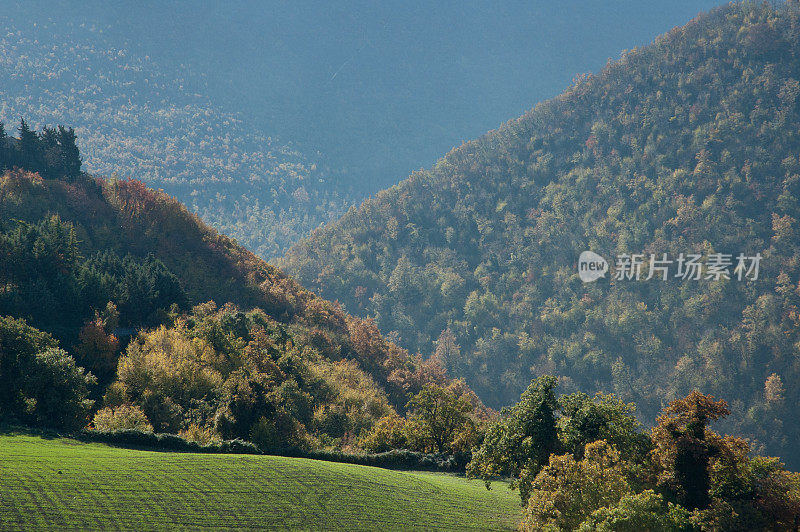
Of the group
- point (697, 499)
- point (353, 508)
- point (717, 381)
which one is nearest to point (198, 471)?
point (353, 508)

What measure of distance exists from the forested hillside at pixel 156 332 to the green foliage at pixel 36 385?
108mm

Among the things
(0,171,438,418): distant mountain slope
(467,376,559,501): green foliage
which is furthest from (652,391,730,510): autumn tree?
(0,171,438,418): distant mountain slope

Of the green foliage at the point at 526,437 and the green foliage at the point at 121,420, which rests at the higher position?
the green foliage at the point at 526,437

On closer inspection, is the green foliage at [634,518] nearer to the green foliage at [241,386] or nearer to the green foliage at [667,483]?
the green foliage at [667,483]

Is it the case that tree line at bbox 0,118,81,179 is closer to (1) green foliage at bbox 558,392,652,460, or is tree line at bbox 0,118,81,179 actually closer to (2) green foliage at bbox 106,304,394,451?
(2) green foliage at bbox 106,304,394,451

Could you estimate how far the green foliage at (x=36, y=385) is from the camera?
53.2 m

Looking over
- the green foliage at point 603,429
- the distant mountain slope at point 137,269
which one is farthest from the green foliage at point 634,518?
the distant mountain slope at point 137,269

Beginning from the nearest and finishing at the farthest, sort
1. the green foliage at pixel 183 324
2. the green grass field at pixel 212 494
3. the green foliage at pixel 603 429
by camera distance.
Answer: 1. the green grass field at pixel 212 494
2. the green foliage at pixel 603 429
3. the green foliage at pixel 183 324

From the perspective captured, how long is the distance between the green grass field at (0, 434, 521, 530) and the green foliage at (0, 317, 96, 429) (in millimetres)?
5337

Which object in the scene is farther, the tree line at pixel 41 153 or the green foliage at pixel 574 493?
the tree line at pixel 41 153

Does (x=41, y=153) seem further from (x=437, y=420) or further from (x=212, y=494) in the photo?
(x=212, y=494)

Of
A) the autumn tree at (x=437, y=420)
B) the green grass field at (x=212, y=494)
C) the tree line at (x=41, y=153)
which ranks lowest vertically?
the green grass field at (x=212, y=494)

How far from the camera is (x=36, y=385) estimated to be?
54469 mm

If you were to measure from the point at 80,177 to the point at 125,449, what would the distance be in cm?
8797
